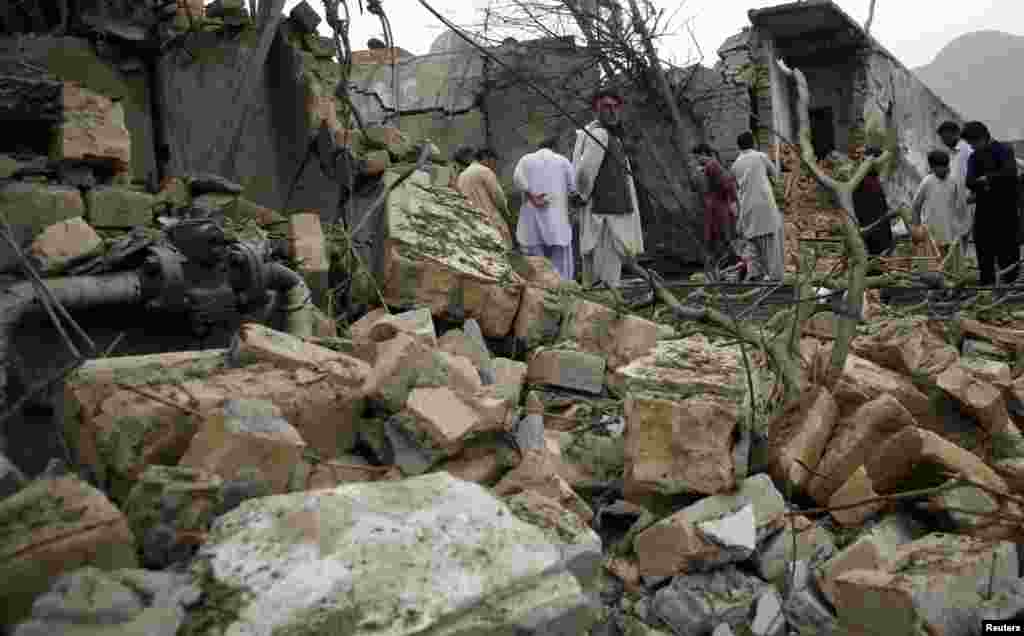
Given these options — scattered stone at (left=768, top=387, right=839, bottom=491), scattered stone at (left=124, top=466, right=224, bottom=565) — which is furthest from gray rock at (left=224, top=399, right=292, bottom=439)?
scattered stone at (left=768, top=387, right=839, bottom=491)

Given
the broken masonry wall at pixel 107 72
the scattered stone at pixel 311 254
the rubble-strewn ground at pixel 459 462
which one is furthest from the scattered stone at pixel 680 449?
the broken masonry wall at pixel 107 72

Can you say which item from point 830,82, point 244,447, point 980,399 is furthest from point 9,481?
point 830,82

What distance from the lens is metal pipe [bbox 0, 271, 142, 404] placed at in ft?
9.77

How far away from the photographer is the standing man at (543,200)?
6957 mm

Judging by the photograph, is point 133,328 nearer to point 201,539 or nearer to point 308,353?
point 308,353

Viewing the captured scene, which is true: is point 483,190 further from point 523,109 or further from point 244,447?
point 523,109

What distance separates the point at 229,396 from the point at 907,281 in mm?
4845

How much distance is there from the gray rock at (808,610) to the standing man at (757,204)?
19.2ft

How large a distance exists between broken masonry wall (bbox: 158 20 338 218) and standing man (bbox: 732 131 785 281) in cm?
405

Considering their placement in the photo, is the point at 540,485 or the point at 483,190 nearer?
the point at 540,485

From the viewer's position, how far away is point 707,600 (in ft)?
8.01

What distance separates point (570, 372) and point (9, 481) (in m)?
2.39

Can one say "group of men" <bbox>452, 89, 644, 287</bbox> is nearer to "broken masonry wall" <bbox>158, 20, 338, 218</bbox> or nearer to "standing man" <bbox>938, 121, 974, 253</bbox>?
"broken masonry wall" <bbox>158, 20, 338, 218</bbox>

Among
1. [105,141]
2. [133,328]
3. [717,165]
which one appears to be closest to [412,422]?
[133,328]
